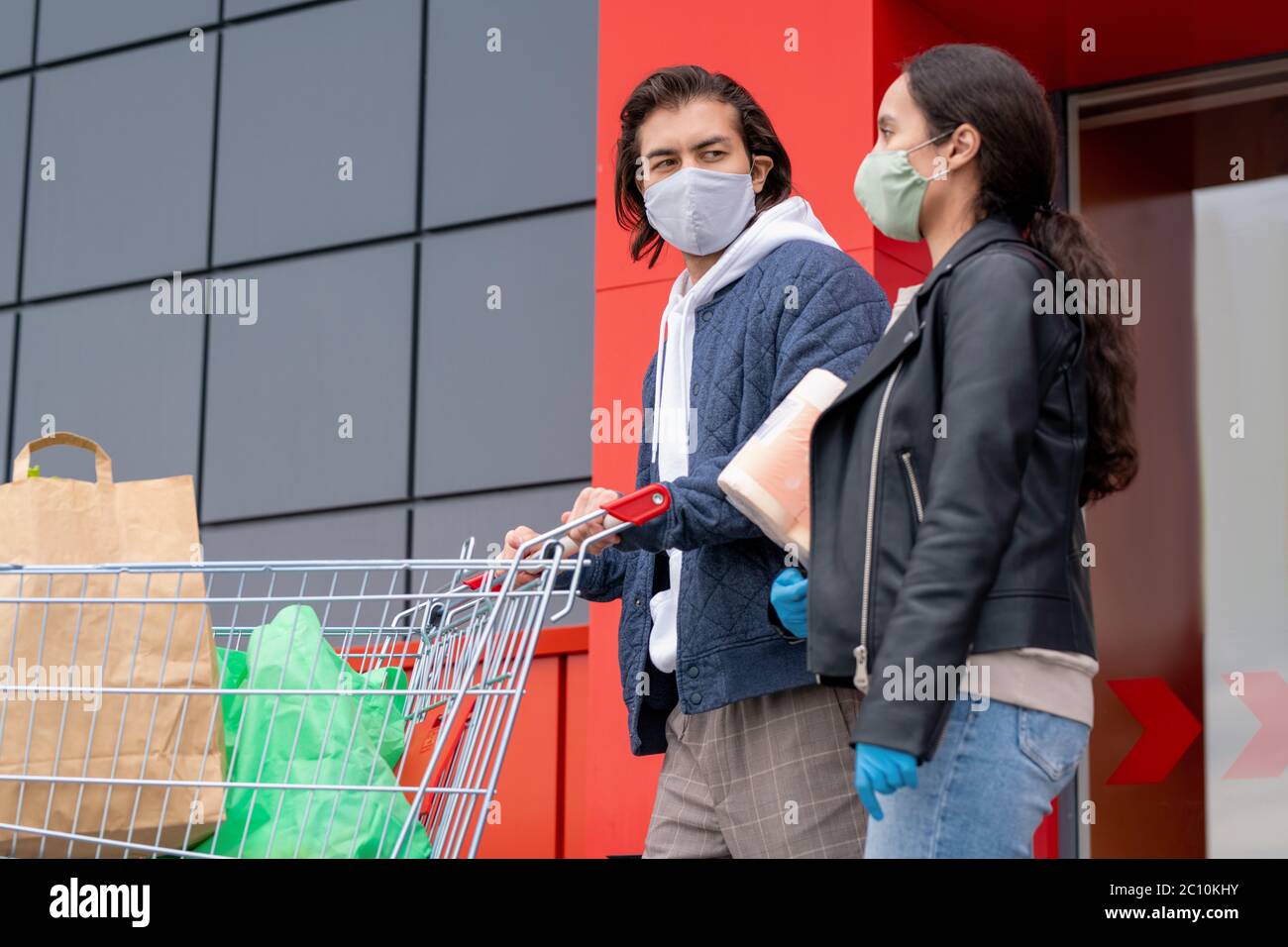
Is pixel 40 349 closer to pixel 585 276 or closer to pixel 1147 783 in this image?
pixel 585 276

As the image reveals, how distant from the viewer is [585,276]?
668 centimetres

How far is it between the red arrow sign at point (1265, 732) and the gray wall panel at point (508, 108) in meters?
3.04

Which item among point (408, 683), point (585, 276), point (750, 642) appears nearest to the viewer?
point (750, 642)

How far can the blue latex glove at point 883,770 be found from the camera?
2.36 m

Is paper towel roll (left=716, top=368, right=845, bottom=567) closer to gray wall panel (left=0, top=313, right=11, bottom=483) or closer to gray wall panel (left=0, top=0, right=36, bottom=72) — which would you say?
gray wall panel (left=0, top=313, right=11, bottom=483)

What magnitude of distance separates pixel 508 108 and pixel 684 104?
353 centimetres

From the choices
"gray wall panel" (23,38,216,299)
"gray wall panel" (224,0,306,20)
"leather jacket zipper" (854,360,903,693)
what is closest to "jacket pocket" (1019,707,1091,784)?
"leather jacket zipper" (854,360,903,693)

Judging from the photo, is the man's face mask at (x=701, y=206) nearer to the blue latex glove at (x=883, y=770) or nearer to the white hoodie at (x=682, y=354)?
the white hoodie at (x=682, y=354)

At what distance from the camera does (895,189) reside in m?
2.80

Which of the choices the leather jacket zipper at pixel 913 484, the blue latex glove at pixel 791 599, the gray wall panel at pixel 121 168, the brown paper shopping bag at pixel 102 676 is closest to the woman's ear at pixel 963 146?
Result: the leather jacket zipper at pixel 913 484

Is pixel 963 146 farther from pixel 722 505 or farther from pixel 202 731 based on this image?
pixel 202 731

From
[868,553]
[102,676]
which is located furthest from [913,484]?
[102,676]

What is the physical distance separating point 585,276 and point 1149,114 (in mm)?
2223
